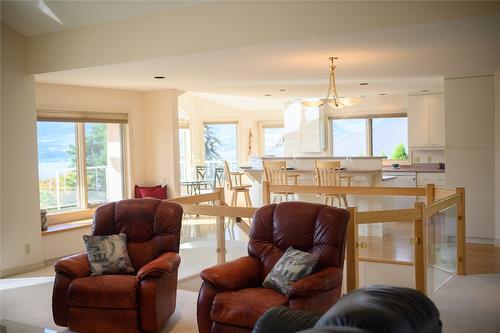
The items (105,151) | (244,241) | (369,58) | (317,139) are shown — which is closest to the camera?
(244,241)

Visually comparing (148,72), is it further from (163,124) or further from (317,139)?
(317,139)

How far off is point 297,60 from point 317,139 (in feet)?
17.4

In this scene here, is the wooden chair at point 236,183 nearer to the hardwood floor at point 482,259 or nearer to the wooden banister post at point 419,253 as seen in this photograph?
the hardwood floor at point 482,259

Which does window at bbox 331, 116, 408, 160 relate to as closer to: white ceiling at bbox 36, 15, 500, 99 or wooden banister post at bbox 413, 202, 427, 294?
white ceiling at bbox 36, 15, 500, 99

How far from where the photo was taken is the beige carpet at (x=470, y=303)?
3.95 m

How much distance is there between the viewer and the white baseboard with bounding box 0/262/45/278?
6.00 meters

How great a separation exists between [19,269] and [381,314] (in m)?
5.71

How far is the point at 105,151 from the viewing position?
315 inches

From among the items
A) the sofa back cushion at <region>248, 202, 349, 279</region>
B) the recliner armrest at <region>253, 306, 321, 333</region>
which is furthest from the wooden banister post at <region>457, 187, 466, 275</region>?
the recliner armrest at <region>253, 306, 321, 333</region>

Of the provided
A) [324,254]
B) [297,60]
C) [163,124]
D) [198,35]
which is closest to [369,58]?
[297,60]

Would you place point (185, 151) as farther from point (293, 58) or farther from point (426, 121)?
point (293, 58)

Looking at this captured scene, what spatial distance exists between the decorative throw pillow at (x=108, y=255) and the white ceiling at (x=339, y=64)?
2.11 meters

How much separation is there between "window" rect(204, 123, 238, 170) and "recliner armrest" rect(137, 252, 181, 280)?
7.40m

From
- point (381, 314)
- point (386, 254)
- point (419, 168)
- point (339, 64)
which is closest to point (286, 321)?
point (381, 314)
